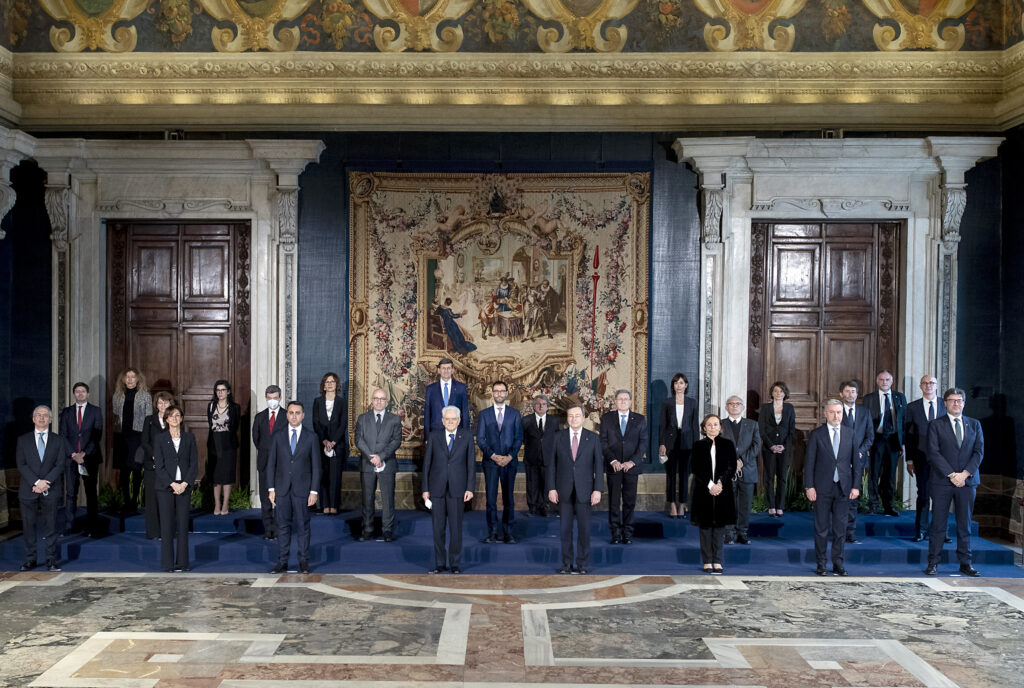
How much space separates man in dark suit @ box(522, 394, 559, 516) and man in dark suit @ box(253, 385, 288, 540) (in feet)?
7.89

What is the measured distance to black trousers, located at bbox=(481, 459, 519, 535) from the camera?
8.72 m

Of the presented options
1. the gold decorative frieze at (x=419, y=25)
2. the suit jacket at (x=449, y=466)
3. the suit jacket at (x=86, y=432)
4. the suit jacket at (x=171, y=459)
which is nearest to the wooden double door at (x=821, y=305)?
the suit jacket at (x=449, y=466)

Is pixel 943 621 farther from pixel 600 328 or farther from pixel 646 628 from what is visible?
pixel 600 328

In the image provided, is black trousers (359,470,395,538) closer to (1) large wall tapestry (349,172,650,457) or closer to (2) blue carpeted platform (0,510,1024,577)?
(2) blue carpeted platform (0,510,1024,577)

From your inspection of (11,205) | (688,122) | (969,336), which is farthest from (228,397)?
(969,336)

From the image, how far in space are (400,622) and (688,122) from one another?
6113 millimetres

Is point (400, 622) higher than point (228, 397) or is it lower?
lower

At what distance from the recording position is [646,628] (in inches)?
258

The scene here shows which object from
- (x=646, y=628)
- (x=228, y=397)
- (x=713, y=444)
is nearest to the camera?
(x=646, y=628)

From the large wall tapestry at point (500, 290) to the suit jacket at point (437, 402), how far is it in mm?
739

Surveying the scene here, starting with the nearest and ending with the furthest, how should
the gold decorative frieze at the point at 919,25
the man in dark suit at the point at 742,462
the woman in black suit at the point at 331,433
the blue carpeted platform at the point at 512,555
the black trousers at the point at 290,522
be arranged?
the black trousers at the point at 290,522
the blue carpeted platform at the point at 512,555
the man in dark suit at the point at 742,462
the woman in black suit at the point at 331,433
the gold decorative frieze at the point at 919,25

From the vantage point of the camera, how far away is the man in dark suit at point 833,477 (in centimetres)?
805

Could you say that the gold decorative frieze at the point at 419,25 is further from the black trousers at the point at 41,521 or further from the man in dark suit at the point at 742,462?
the black trousers at the point at 41,521

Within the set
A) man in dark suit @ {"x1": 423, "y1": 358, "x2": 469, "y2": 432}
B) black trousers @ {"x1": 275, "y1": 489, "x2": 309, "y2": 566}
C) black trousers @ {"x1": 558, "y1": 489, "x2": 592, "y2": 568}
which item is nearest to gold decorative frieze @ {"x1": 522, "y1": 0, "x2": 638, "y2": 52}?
man in dark suit @ {"x1": 423, "y1": 358, "x2": 469, "y2": 432}
